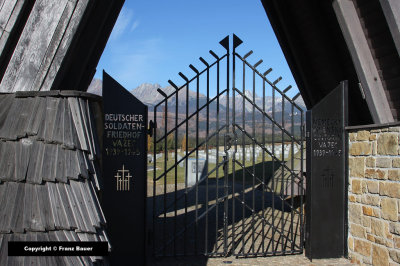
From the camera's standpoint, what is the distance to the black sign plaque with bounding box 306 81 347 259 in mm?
5645

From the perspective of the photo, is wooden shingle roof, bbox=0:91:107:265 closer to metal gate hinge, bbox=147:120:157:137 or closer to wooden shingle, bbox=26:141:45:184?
wooden shingle, bbox=26:141:45:184

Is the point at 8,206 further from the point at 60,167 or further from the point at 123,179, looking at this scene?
the point at 123,179

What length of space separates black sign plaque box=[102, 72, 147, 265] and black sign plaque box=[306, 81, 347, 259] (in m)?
2.75

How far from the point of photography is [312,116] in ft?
18.6

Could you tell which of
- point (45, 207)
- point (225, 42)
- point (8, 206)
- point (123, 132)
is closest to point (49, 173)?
point (45, 207)

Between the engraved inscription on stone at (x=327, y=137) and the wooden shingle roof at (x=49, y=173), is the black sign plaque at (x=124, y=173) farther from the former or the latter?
the engraved inscription on stone at (x=327, y=137)

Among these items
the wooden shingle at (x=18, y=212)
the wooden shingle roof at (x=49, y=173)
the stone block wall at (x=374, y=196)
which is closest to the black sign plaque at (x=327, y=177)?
the stone block wall at (x=374, y=196)

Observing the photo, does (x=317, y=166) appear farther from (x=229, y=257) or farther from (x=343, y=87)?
(x=229, y=257)

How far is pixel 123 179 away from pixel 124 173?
0.08 metres

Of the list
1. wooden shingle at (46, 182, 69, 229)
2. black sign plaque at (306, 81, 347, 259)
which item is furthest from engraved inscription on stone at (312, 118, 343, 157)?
wooden shingle at (46, 182, 69, 229)

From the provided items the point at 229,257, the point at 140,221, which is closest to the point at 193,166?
the point at 229,257

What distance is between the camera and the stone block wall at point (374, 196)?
15.3 ft

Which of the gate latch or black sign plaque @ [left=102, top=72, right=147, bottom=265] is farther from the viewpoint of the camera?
the gate latch

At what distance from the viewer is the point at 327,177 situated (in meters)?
5.70
